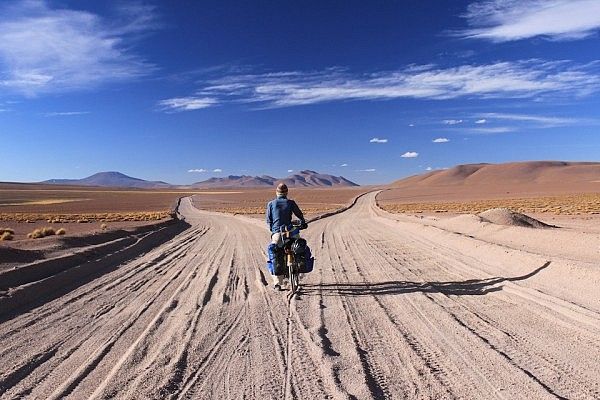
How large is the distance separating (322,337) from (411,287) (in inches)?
Result: 145

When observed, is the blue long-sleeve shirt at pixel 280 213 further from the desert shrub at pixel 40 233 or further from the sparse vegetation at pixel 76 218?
the sparse vegetation at pixel 76 218

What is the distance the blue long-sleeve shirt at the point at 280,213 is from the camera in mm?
9484

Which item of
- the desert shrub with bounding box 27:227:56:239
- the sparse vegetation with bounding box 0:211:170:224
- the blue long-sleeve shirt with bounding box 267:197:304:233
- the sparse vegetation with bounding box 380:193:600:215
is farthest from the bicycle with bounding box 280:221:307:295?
the sparse vegetation with bounding box 0:211:170:224

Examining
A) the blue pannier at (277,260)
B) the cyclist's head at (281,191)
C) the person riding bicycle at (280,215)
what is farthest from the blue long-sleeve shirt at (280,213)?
the blue pannier at (277,260)

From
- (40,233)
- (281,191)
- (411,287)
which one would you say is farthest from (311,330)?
(40,233)

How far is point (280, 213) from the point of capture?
948cm

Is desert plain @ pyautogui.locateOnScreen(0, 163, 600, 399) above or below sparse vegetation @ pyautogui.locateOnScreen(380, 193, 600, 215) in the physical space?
below

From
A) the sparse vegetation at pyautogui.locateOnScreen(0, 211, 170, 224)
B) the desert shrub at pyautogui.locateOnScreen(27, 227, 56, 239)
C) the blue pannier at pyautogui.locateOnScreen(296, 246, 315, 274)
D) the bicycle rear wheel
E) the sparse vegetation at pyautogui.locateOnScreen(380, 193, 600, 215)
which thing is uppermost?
the sparse vegetation at pyautogui.locateOnScreen(380, 193, 600, 215)

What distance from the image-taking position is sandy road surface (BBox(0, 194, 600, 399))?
5.03 m

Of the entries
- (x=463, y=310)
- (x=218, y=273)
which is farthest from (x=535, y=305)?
(x=218, y=273)

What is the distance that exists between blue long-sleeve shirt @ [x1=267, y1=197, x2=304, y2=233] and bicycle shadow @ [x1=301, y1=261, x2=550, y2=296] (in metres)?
1.31

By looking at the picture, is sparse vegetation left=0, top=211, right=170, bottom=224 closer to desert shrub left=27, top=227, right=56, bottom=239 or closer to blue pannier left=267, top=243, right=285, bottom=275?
desert shrub left=27, top=227, right=56, bottom=239

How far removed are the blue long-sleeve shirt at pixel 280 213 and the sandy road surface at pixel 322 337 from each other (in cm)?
126

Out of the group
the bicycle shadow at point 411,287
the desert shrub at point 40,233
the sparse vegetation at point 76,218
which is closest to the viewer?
the bicycle shadow at point 411,287
